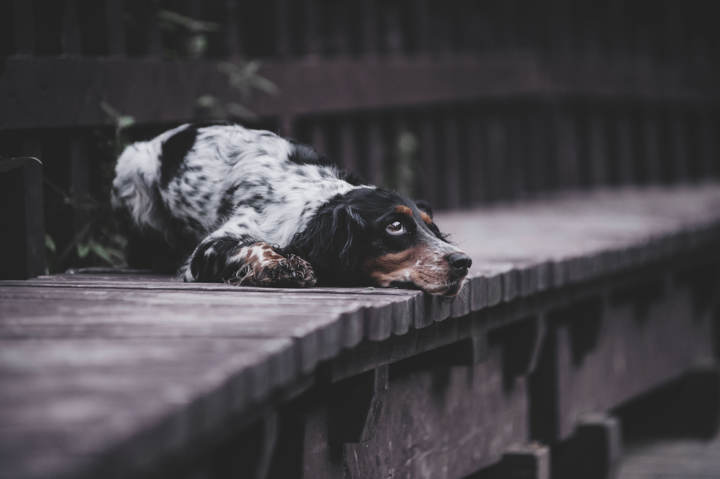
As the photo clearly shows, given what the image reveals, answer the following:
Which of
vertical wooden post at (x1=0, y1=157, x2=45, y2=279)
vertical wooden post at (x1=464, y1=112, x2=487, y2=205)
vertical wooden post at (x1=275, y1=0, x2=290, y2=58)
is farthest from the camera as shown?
vertical wooden post at (x1=464, y1=112, x2=487, y2=205)

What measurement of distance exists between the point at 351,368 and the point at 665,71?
27.1 ft

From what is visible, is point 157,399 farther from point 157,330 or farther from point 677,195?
point 677,195

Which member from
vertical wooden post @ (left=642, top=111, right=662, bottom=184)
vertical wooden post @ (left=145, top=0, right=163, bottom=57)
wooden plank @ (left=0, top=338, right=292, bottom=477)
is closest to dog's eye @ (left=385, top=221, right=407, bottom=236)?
wooden plank @ (left=0, top=338, right=292, bottom=477)

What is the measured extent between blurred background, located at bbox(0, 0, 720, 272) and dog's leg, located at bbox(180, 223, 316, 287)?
0.59 metres

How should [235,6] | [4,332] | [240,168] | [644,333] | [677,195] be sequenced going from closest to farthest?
1. [4,332]
2. [240,168]
3. [235,6]
4. [644,333]
5. [677,195]

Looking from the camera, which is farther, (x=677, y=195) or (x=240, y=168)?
(x=677, y=195)

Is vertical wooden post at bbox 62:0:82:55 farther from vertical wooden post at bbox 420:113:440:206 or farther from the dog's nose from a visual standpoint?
vertical wooden post at bbox 420:113:440:206

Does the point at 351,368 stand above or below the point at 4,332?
below

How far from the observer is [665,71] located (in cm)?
1052

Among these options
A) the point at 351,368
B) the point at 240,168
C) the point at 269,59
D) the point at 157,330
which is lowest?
the point at 351,368

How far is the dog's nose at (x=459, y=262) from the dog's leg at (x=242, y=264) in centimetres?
42

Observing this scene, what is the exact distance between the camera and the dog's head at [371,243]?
11.2 feet

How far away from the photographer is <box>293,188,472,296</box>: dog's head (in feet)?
11.2

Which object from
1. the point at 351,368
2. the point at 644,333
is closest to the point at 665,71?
the point at 644,333
